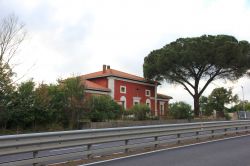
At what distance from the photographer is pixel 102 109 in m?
36.7

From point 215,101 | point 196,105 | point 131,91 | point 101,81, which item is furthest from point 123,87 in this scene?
point 215,101

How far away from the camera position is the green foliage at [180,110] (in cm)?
4753

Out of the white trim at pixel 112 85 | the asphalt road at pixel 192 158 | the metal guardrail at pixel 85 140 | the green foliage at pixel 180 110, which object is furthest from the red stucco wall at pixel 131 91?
the asphalt road at pixel 192 158

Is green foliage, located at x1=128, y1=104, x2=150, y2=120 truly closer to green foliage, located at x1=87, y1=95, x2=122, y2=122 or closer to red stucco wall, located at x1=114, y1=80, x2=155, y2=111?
green foliage, located at x1=87, y1=95, x2=122, y2=122

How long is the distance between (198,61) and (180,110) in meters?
12.6

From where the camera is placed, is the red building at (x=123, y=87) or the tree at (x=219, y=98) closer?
the red building at (x=123, y=87)

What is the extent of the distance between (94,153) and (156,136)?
12.3 feet

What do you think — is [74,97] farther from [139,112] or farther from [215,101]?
[215,101]

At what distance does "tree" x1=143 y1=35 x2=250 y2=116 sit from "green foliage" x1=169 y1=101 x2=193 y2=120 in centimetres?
1150

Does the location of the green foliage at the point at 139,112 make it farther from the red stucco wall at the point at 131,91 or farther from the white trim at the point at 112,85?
the red stucco wall at the point at 131,91

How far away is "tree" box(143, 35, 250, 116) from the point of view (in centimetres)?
5634

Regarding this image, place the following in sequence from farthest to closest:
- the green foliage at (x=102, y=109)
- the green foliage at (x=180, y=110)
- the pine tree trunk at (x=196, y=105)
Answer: the pine tree trunk at (x=196, y=105)
the green foliage at (x=180, y=110)
the green foliage at (x=102, y=109)

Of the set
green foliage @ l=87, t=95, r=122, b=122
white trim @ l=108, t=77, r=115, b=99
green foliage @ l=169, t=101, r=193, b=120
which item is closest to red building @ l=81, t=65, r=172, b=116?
white trim @ l=108, t=77, r=115, b=99

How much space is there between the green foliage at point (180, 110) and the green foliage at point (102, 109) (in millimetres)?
10904
